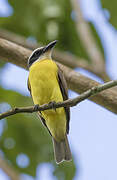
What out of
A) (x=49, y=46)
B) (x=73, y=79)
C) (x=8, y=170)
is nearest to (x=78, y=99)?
(x=73, y=79)

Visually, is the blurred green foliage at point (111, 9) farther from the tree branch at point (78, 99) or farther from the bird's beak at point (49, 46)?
the tree branch at point (78, 99)

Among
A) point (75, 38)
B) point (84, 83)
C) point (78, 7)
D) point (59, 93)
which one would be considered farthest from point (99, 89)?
point (78, 7)

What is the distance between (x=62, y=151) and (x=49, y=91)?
83 cm

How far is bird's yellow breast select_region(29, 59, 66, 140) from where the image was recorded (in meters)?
3.91

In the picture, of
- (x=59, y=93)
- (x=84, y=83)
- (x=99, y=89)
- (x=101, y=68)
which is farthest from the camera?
(x=101, y=68)

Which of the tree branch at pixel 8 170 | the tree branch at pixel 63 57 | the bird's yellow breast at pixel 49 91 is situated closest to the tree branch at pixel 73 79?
the bird's yellow breast at pixel 49 91

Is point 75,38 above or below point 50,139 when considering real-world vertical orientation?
above

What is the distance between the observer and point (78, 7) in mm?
4934

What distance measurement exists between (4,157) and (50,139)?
59 centimetres

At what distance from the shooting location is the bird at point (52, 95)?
3.92 m

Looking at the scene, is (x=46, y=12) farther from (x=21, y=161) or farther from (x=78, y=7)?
(x=21, y=161)

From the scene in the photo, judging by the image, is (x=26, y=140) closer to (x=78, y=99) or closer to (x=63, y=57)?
(x=63, y=57)

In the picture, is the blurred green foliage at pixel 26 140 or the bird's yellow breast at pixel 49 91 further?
the blurred green foliage at pixel 26 140

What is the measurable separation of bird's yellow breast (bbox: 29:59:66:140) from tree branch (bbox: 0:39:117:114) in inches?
9.5
